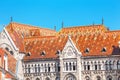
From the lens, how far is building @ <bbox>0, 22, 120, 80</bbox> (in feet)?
405

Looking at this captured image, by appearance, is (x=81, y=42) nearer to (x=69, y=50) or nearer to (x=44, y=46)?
(x=69, y=50)

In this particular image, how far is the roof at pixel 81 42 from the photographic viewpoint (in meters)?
124

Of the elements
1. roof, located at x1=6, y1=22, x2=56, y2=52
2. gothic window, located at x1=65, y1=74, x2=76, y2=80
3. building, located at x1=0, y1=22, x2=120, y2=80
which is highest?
roof, located at x1=6, y1=22, x2=56, y2=52

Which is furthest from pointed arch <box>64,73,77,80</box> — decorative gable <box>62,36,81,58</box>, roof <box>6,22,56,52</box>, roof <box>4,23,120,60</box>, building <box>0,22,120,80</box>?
roof <box>6,22,56,52</box>

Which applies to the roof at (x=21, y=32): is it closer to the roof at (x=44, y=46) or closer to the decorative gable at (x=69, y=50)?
the roof at (x=44, y=46)

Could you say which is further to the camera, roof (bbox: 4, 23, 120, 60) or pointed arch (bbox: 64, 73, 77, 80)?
pointed arch (bbox: 64, 73, 77, 80)

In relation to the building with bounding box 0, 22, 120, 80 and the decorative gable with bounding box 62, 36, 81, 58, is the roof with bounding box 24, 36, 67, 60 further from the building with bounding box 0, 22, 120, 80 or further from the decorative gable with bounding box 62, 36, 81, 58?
the decorative gable with bounding box 62, 36, 81, 58

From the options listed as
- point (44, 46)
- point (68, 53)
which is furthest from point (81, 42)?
point (44, 46)

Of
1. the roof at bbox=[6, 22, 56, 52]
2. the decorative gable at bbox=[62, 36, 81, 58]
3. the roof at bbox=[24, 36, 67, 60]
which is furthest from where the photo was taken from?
the roof at bbox=[6, 22, 56, 52]

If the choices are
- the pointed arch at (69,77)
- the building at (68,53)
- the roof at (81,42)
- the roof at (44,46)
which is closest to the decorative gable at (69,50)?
the building at (68,53)

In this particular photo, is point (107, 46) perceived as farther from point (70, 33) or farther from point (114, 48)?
point (70, 33)

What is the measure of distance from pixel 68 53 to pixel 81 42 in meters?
4.28

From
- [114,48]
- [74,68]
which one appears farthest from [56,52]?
[114,48]

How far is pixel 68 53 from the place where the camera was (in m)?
126
